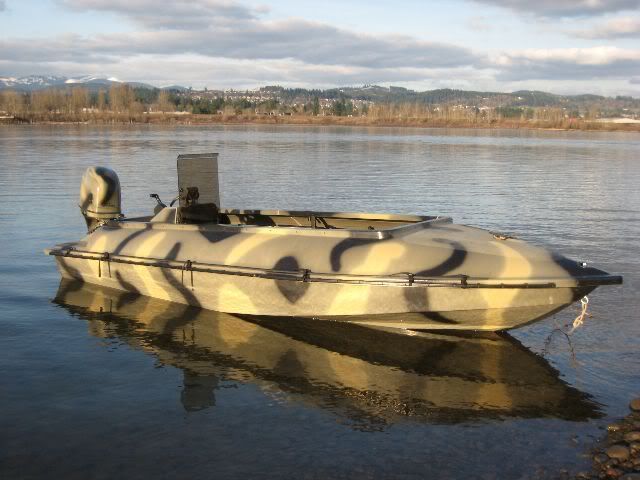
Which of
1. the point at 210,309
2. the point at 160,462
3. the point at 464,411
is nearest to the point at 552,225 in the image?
the point at 210,309

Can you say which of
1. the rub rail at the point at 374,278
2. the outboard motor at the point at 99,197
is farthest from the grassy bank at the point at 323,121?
the rub rail at the point at 374,278

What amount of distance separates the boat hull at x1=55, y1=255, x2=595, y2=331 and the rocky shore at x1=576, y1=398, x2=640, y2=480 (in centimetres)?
194

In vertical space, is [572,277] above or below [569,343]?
above

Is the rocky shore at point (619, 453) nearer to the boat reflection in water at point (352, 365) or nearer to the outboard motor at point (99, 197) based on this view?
the boat reflection in water at point (352, 365)

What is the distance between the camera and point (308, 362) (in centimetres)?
909

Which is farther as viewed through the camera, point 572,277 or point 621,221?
point 621,221

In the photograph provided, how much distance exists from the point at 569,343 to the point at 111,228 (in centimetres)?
779

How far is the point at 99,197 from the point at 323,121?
150202mm

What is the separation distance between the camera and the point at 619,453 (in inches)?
253

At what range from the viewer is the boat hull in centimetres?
878

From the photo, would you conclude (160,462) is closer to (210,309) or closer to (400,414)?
(400,414)

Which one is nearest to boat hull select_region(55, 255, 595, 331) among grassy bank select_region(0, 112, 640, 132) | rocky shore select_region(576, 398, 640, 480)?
rocky shore select_region(576, 398, 640, 480)

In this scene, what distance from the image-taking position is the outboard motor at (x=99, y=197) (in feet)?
43.4

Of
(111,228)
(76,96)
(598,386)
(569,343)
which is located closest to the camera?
Answer: (598,386)
